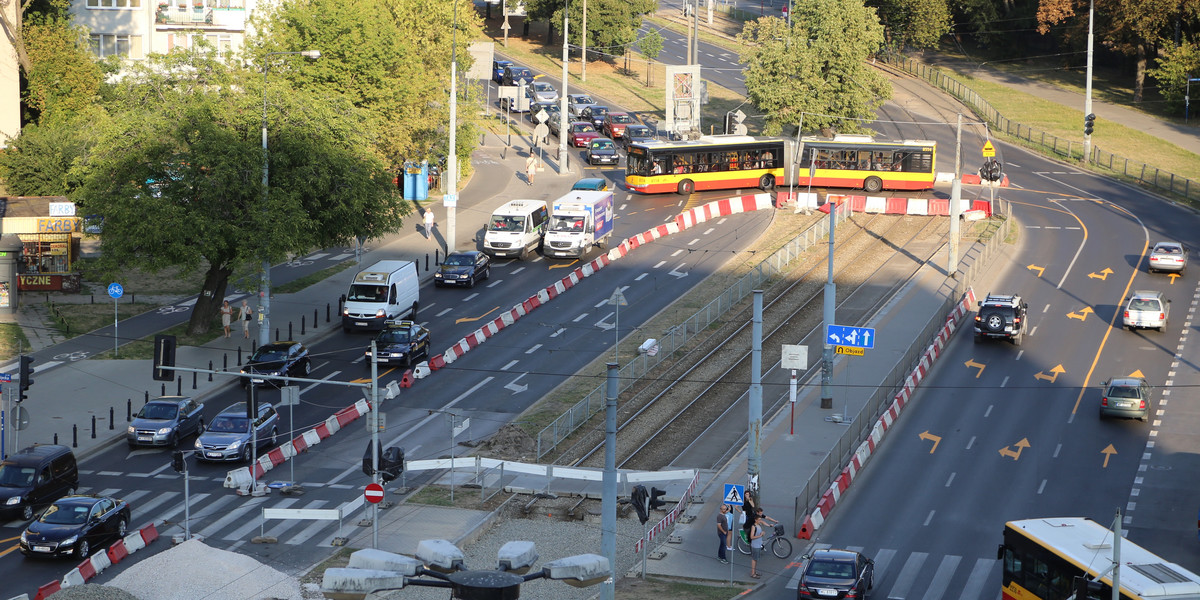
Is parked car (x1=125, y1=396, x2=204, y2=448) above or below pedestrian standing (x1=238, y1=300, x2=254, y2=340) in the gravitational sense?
below

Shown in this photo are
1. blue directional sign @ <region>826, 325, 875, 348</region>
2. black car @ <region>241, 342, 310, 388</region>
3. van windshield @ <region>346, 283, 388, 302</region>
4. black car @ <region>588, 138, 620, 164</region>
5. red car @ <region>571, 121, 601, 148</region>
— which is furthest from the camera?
red car @ <region>571, 121, 601, 148</region>

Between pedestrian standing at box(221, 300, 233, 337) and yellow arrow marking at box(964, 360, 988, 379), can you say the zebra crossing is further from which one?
pedestrian standing at box(221, 300, 233, 337)

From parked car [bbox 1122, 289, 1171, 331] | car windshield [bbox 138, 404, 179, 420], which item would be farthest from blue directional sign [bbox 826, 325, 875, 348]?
car windshield [bbox 138, 404, 179, 420]

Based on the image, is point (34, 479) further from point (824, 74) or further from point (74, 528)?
point (824, 74)

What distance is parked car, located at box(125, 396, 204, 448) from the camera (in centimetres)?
4216

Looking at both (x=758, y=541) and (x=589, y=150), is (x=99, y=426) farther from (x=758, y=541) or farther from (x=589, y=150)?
(x=589, y=150)

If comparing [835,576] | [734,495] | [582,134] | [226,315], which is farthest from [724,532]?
[582,134]

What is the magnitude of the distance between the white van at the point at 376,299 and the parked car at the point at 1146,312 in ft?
99.4

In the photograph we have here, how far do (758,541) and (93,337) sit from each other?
1296 inches

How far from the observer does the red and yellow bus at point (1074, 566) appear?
83.3 feet

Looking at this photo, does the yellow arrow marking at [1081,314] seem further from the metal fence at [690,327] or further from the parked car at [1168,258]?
the metal fence at [690,327]

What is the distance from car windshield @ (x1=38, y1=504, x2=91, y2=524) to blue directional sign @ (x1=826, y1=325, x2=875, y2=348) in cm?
2440

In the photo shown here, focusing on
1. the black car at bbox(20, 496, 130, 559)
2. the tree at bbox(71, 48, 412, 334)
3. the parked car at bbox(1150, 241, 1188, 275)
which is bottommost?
the black car at bbox(20, 496, 130, 559)

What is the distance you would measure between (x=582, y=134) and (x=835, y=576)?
6202cm
